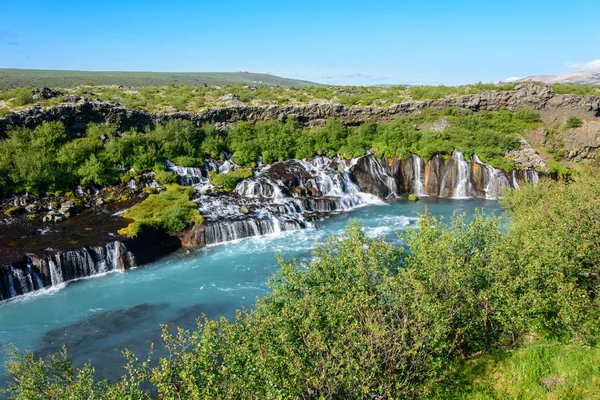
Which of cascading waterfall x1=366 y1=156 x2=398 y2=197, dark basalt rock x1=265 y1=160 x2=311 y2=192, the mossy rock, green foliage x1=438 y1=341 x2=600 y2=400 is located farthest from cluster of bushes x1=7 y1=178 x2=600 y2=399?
cascading waterfall x1=366 y1=156 x2=398 y2=197

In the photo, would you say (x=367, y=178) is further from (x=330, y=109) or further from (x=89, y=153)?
(x=89, y=153)

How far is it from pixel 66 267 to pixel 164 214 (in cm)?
1009

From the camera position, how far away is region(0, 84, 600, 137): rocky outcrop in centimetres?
5481

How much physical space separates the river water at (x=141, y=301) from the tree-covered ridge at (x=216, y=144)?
58.5 ft

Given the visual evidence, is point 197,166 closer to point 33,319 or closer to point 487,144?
point 33,319

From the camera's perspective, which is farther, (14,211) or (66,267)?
(14,211)

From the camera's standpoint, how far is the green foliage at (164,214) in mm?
39000

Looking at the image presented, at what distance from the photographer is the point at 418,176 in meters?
57.2

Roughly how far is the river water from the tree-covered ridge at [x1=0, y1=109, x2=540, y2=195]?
17837 millimetres

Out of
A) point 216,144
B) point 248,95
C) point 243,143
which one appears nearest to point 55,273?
point 216,144

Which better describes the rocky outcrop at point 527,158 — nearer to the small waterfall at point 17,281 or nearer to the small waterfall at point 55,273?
the small waterfall at point 55,273

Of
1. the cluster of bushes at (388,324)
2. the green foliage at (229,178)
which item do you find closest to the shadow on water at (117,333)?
the cluster of bushes at (388,324)

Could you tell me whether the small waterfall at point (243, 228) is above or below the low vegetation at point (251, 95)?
below

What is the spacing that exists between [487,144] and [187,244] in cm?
4364
